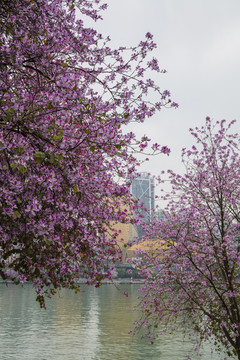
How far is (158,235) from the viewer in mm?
12438

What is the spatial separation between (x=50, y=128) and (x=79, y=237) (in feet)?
7.72

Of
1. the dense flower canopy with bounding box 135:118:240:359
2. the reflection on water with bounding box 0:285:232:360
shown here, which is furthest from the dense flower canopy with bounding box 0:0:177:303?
the reflection on water with bounding box 0:285:232:360

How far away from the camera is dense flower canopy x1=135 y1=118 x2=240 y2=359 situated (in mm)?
10906

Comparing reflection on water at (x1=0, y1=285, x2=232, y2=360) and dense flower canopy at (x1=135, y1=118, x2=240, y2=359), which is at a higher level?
dense flower canopy at (x1=135, y1=118, x2=240, y2=359)

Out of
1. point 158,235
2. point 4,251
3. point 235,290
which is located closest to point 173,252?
point 158,235

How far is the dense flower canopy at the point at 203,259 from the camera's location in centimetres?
1091

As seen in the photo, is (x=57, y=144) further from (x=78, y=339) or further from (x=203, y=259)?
(x=78, y=339)

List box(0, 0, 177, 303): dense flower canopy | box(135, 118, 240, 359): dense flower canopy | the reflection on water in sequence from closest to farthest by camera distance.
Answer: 1. box(0, 0, 177, 303): dense flower canopy
2. box(135, 118, 240, 359): dense flower canopy
3. the reflection on water

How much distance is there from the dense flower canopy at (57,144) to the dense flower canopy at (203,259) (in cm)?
282

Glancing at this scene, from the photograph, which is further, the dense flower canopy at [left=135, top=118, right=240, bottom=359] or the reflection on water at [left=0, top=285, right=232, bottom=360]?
the reflection on water at [left=0, top=285, right=232, bottom=360]

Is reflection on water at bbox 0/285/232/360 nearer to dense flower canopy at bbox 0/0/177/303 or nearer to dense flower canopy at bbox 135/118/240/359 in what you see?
dense flower canopy at bbox 135/118/240/359

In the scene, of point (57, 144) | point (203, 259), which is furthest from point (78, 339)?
point (57, 144)

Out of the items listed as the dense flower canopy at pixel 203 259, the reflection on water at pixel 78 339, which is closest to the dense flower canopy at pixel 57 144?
the dense flower canopy at pixel 203 259

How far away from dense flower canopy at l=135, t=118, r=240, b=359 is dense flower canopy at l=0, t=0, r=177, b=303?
2.82 meters
